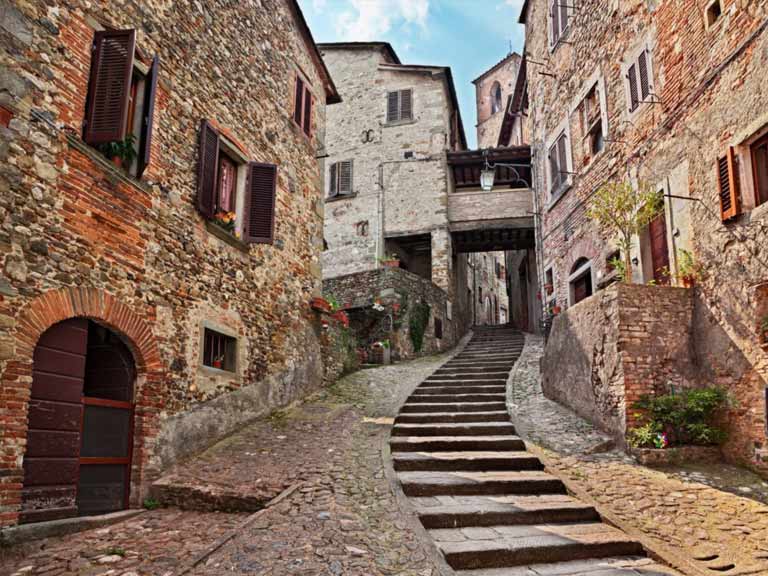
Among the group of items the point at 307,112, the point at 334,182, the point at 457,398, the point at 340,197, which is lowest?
the point at 457,398

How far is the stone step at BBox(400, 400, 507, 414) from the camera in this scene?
360 inches

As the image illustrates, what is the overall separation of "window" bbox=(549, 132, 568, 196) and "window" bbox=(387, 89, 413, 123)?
7.16m

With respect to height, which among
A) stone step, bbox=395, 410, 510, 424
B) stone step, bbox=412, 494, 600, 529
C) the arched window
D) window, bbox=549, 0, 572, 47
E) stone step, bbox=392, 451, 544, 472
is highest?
the arched window

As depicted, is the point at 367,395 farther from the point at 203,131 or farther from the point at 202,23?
the point at 202,23

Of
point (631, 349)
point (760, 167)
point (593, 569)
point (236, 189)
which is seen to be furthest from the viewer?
point (236, 189)

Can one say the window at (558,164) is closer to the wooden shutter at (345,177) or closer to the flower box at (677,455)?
the flower box at (677,455)

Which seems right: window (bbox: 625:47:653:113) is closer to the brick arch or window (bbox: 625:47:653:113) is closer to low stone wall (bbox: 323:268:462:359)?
low stone wall (bbox: 323:268:462:359)

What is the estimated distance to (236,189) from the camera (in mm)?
8859

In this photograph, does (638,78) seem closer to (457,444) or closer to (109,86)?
(457,444)

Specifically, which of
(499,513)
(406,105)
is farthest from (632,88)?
(406,105)

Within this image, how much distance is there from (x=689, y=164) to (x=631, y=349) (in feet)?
9.59

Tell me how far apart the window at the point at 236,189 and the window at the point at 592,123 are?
6.92 m

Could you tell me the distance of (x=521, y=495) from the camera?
617 cm

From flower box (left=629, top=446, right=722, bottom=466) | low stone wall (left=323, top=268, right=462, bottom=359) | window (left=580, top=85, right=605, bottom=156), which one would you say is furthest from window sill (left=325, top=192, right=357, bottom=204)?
flower box (left=629, top=446, right=722, bottom=466)
